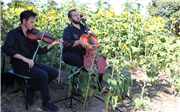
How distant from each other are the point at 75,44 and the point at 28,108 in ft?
3.71

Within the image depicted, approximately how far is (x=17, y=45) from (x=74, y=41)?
84 centimetres

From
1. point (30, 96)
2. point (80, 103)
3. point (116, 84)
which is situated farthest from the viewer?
point (80, 103)

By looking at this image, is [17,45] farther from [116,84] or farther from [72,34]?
[116,84]

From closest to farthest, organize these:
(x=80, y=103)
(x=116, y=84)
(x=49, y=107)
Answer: (x=116, y=84) → (x=49, y=107) → (x=80, y=103)

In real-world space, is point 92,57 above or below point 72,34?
below

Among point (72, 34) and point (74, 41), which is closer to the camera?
point (74, 41)

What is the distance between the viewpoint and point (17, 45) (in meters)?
2.17

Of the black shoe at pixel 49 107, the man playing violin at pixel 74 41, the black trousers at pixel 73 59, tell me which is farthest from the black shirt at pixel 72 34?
the black shoe at pixel 49 107

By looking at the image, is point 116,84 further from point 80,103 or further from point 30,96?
point 30,96

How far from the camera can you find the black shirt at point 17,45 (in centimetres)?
205

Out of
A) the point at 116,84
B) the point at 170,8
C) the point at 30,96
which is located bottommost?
the point at 30,96

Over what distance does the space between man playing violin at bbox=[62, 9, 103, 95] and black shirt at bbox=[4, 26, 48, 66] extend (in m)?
0.62

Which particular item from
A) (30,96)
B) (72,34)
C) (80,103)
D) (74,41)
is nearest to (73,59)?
(74,41)

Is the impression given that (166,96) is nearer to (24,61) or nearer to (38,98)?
(38,98)
